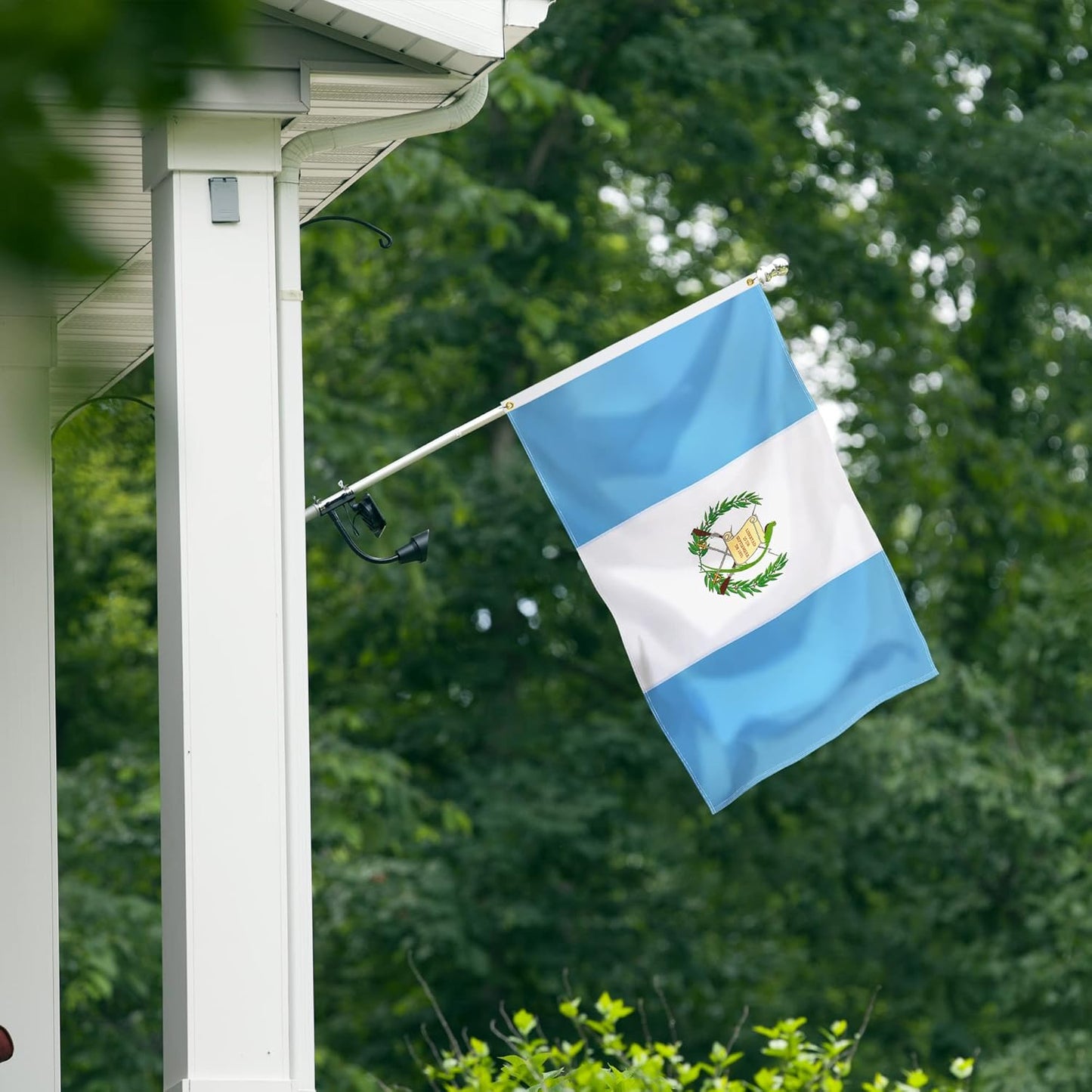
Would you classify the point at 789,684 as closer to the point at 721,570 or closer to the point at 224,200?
the point at 721,570

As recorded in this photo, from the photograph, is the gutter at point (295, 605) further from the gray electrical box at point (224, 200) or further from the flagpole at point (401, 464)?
the flagpole at point (401, 464)

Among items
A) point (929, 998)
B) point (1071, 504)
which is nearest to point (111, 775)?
point (929, 998)

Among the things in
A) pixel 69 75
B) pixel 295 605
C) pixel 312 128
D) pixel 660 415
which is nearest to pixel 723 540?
pixel 660 415

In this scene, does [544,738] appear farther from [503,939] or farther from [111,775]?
[111,775]

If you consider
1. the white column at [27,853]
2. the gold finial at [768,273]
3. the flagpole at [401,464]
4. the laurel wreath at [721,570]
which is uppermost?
the gold finial at [768,273]

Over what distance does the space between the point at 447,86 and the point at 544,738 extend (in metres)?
10.3

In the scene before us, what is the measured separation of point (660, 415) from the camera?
14.5 feet

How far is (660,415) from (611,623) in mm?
10151

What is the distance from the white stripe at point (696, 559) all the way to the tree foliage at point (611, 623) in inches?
300

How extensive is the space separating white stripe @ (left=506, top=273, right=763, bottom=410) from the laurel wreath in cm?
42

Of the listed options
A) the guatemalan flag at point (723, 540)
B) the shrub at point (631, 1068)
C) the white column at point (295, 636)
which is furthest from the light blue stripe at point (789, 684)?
the white column at point (295, 636)

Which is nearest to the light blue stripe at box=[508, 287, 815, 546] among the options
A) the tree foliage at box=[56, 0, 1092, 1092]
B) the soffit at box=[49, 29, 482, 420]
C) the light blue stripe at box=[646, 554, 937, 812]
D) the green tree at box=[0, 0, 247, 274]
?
the light blue stripe at box=[646, 554, 937, 812]

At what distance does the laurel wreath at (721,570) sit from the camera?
435 cm

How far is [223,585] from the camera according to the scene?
3.49 m
